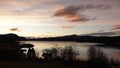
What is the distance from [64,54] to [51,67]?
1560 centimetres

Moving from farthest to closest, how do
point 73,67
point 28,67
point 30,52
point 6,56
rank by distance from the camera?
1. point 30,52
2. point 6,56
3. point 73,67
4. point 28,67

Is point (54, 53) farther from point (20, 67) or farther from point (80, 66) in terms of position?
point (20, 67)

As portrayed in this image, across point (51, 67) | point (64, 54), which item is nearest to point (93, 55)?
point (64, 54)

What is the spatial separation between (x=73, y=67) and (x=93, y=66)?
2203 mm

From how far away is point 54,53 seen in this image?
137ft

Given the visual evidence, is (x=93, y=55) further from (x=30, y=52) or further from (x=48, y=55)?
(x=30, y=52)

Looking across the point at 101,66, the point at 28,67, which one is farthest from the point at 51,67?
the point at 101,66

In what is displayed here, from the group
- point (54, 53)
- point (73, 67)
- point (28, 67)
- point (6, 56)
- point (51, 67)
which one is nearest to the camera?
point (28, 67)

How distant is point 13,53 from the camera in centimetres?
3506

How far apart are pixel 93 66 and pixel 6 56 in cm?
1344

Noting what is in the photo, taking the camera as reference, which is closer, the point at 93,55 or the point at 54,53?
the point at 93,55

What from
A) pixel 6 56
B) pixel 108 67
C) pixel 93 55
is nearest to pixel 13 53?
pixel 6 56

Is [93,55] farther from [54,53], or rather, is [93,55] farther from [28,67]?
[28,67]

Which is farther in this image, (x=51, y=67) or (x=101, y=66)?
(x=101, y=66)
